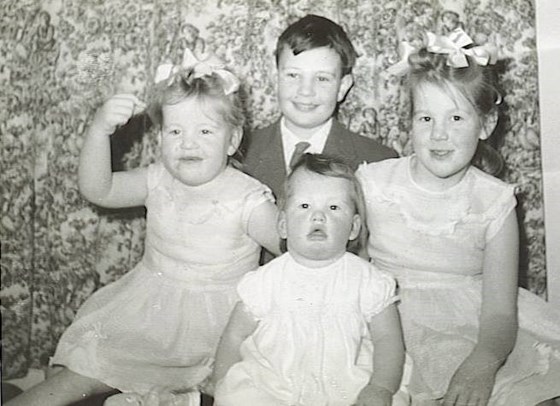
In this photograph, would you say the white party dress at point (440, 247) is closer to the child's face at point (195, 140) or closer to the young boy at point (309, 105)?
the young boy at point (309, 105)

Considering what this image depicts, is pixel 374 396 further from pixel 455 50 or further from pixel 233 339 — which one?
pixel 455 50

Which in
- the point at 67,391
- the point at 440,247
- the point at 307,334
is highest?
the point at 440,247

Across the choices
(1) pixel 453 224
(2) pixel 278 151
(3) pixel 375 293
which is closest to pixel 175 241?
(2) pixel 278 151

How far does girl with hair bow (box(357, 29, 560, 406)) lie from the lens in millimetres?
982

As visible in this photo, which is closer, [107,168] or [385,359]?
[385,359]

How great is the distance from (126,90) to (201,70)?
0.13m

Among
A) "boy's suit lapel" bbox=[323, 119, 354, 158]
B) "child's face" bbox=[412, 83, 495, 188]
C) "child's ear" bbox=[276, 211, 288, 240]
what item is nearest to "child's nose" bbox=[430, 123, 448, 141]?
"child's face" bbox=[412, 83, 495, 188]

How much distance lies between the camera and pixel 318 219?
0.95 meters

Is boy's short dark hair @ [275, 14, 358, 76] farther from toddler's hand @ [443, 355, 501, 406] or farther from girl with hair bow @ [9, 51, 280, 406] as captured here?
toddler's hand @ [443, 355, 501, 406]

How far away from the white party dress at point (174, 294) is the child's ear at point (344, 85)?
0.17m

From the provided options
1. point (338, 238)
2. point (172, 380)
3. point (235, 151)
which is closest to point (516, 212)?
point (338, 238)

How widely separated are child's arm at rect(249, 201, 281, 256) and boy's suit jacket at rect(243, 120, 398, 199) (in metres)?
0.03

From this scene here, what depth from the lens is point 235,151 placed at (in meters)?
1.03

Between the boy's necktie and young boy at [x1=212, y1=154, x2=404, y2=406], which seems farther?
the boy's necktie
